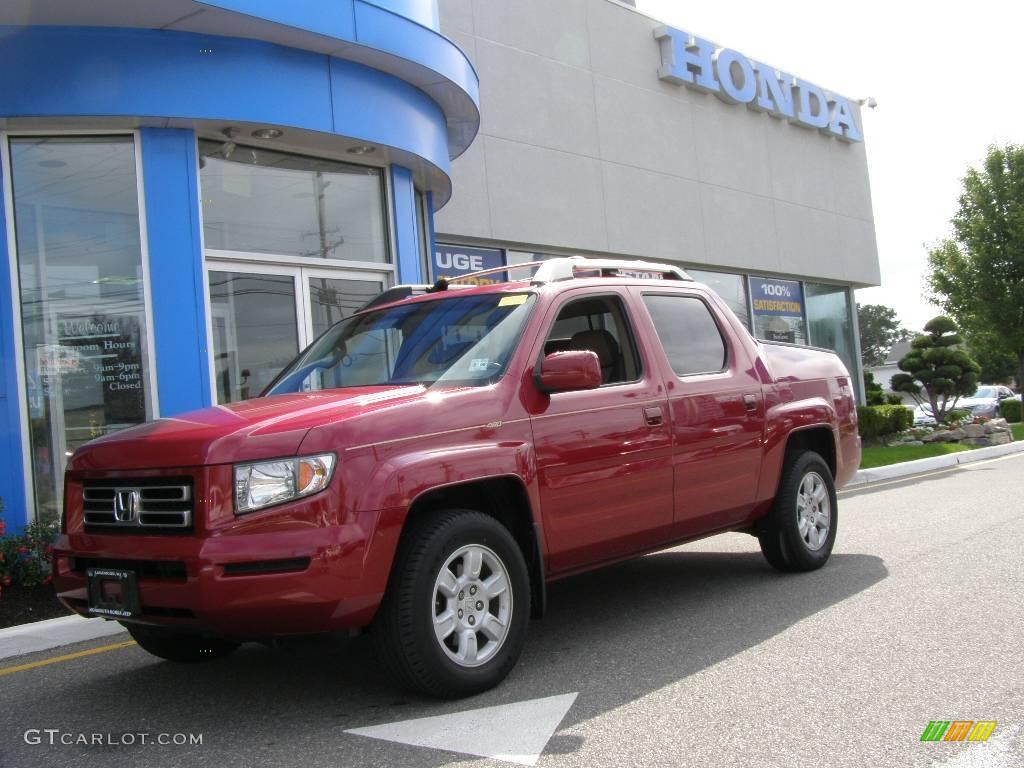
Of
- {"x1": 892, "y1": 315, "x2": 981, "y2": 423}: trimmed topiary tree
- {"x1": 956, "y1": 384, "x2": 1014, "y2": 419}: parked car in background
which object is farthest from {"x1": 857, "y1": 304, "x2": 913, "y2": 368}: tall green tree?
{"x1": 892, "y1": 315, "x2": 981, "y2": 423}: trimmed topiary tree

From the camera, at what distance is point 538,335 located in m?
4.87

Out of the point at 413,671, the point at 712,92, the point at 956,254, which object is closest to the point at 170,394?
the point at 413,671

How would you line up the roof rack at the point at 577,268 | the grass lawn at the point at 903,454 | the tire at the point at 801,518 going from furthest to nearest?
the grass lawn at the point at 903,454 < the tire at the point at 801,518 < the roof rack at the point at 577,268

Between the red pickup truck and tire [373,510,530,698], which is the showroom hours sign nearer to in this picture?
the red pickup truck

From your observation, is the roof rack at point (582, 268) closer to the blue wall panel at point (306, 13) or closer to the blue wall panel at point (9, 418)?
the blue wall panel at point (306, 13)

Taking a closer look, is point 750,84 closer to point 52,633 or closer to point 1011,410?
point 52,633

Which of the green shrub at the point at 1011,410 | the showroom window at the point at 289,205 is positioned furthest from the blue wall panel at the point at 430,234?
the green shrub at the point at 1011,410

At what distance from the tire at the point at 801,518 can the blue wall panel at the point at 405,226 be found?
5400mm

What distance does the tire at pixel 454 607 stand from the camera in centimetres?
395

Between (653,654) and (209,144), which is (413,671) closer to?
(653,654)

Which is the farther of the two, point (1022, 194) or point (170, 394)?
point (1022, 194)

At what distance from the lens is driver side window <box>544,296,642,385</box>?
5246 millimetres

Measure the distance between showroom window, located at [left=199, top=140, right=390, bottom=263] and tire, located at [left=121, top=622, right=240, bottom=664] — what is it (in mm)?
4986

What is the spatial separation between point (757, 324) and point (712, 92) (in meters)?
4.90
